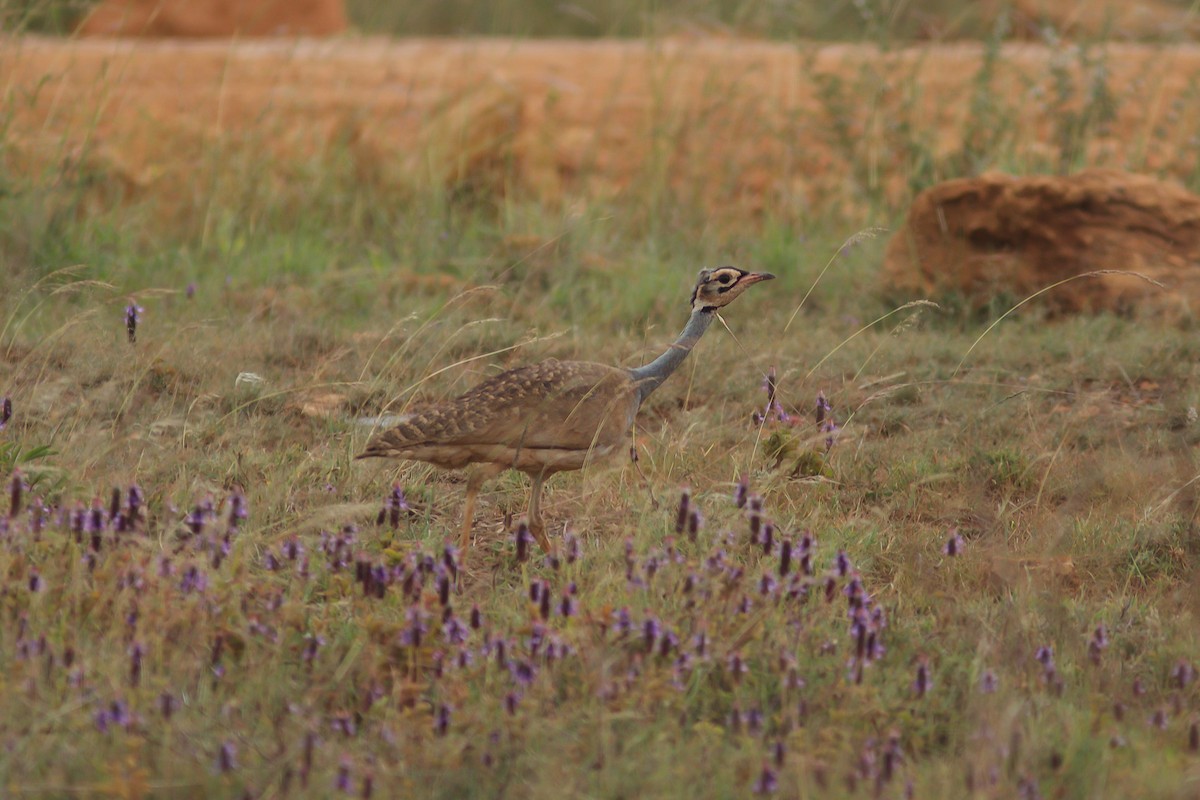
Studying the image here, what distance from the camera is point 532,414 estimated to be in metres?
4.89

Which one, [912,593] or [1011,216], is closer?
[912,593]

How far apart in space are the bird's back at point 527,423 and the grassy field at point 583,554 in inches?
12.2

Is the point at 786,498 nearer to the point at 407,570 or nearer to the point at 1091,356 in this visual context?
the point at 407,570

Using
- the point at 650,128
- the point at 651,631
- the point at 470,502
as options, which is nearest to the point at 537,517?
the point at 470,502

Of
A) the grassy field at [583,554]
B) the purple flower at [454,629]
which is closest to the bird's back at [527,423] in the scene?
the grassy field at [583,554]

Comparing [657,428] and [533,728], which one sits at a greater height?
[533,728]

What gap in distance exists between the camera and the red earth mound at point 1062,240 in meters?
7.89

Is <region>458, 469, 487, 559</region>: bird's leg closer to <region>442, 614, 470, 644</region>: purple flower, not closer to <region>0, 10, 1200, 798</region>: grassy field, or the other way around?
<region>0, 10, 1200, 798</region>: grassy field

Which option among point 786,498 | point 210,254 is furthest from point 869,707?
point 210,254

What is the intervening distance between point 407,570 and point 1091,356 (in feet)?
13.7

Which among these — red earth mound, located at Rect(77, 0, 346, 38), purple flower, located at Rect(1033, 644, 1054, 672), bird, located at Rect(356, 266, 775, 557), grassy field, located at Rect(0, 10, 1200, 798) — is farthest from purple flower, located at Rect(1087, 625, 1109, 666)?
red earth mound, located at Rect(77, 0, 346, 38)

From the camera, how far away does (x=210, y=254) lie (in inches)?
344

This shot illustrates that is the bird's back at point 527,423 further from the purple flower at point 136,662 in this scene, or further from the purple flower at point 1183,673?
the purple flower at point 1183,673

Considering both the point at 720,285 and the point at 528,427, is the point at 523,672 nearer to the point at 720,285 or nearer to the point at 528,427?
the point at 528,427
